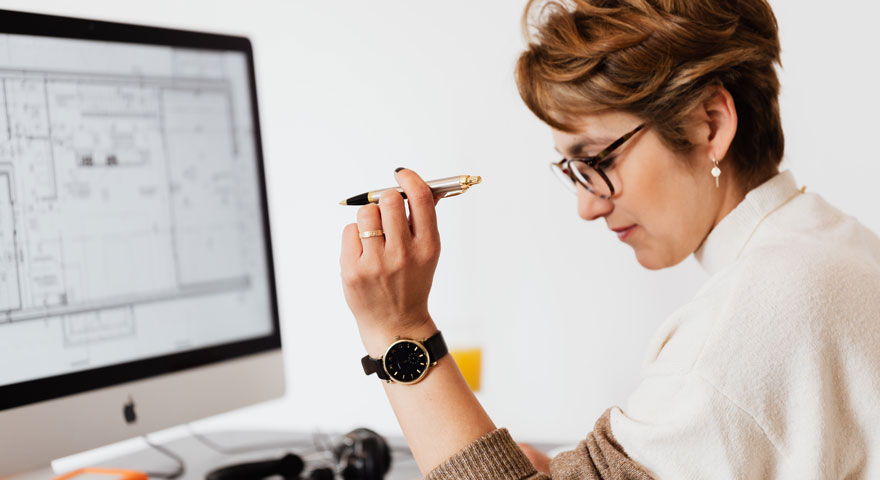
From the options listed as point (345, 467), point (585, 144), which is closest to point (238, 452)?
point (345, 467)

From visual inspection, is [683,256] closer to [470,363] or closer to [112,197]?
[470,363]

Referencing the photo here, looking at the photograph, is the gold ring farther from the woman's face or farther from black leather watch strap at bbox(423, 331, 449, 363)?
the woman's face

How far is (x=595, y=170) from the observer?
1.09 m

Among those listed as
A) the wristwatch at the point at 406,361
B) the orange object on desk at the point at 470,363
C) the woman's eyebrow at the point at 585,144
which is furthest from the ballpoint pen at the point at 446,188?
the orange object on desk at the point at 470,363

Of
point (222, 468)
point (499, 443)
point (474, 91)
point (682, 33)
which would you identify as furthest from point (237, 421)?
point (682, 33)

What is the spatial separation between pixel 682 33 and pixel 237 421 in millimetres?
1475

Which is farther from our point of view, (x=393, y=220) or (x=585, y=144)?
(x=585, y=144)

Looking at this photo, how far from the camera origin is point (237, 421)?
6.56ft

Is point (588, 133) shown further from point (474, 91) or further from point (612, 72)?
→ point (474, 91)

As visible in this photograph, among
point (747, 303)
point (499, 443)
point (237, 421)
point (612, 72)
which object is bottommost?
point (237, 421)

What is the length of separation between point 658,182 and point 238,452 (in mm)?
865

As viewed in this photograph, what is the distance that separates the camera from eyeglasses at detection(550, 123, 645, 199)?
1.07 meters

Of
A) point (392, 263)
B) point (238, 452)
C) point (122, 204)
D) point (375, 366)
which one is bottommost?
point (238, 452)

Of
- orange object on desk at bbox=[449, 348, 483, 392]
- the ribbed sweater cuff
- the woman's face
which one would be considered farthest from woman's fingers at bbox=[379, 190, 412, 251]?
orange object on desk at bbox=[449, 348, 483, 392]
